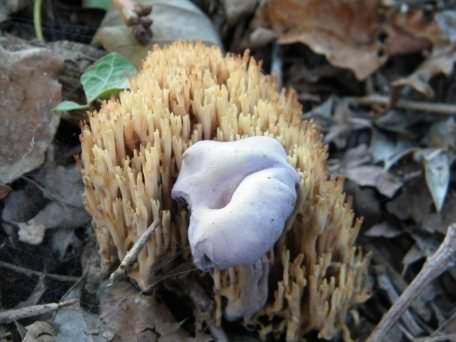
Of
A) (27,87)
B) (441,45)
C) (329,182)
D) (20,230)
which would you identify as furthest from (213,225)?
(441,45)

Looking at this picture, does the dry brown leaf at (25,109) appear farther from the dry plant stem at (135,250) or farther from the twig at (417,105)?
the twig at (417,105)

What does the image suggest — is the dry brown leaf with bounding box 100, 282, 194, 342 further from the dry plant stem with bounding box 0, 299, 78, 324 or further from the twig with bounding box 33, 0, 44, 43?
the twig with bounding box 33, 0, 44, 43

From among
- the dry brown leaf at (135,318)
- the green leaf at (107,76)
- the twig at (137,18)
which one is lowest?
the dry brown leaf at (135,318)

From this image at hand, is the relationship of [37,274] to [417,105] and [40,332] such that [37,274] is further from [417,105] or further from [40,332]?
[417,105]

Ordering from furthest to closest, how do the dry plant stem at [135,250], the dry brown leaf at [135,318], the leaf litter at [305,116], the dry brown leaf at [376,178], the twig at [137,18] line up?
the dry brown leaf at [376,178] < the twig at [137,18] < the leaf litter at [305,116] < the dry brown leaf at [135,318] < the dry plant stem at [135,250]

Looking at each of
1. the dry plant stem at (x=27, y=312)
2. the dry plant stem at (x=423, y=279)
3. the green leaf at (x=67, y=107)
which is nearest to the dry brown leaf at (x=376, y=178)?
the dry plant stem at (x=423, y=279)

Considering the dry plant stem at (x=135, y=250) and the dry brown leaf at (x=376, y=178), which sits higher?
the dry plant stem at (x=135, y=250)
